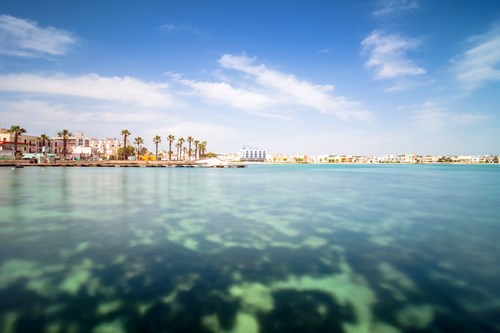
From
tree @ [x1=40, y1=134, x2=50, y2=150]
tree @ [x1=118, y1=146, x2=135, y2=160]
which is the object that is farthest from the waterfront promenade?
tree @ [x1=118, y1=146, x2=135, y2=160]

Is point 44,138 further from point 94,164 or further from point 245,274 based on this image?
point 245,274

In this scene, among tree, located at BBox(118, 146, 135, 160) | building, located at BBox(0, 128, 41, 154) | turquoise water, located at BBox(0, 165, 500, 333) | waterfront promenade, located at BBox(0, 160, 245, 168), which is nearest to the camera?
turquoise water, located at BBox(0, 165, 500, 333)

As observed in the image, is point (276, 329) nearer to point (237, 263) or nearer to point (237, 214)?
point (237, 263)

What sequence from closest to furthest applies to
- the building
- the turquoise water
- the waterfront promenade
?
the turquoise water
the waterfront promenade
the building

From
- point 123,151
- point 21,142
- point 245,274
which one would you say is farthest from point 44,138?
point 245,274

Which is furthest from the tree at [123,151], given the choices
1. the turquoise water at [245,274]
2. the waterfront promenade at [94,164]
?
the turquoise water at [245,274]

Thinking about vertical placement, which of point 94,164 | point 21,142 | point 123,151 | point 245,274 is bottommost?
point 245,274

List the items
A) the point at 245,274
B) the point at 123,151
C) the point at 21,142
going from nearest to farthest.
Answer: the point at 245,274
the point at 21,142
the point at 123,151

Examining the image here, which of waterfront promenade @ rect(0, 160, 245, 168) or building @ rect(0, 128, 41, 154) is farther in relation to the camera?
building @ rect(0, 128, 41, 154)

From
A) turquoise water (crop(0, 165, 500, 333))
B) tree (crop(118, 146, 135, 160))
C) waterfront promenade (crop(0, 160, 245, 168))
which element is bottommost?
turquoise water (crop(0, 165, 500, 333))

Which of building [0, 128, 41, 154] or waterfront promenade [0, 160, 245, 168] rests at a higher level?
building [0, 128, 41, 154]

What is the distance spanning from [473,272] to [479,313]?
3741 millimetres

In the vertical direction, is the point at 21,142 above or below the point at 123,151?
above

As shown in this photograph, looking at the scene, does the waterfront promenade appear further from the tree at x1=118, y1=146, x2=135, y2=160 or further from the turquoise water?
the turquoise water
